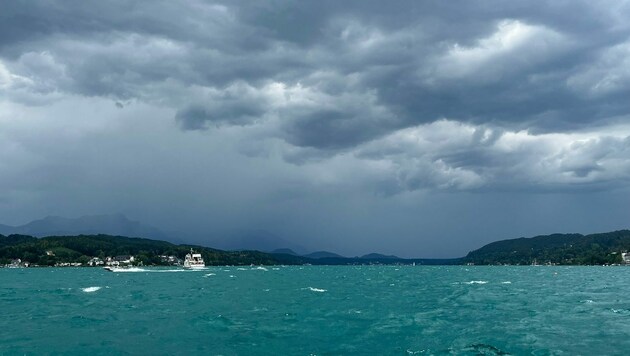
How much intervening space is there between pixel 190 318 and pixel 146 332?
10.8 metres

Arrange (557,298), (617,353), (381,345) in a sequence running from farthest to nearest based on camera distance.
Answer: (557,298) → (381,345) → (617,353)

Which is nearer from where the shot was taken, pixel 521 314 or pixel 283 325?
pixel 283 325

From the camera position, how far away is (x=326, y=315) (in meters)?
62.2

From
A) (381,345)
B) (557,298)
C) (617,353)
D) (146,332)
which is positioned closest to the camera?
(617,353)

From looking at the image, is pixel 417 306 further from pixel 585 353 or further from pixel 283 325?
pixel 585 353

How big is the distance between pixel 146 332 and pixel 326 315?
20712mm

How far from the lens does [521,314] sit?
61.9 metres

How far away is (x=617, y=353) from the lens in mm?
38969

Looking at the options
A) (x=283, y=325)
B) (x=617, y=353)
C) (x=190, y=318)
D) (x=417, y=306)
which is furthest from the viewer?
(x=417, y=306)

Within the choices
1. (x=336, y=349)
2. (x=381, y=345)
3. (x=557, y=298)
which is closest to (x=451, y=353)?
(x=381, y=345)

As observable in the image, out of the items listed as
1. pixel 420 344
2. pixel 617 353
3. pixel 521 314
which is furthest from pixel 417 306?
pixel 617 353

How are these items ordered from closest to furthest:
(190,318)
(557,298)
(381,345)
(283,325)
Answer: (381,345), (283,325), (190,318), (557,298)

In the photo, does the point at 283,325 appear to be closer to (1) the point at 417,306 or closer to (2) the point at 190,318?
(2) the point at 190,318

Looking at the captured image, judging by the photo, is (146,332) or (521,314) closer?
(146,332)
